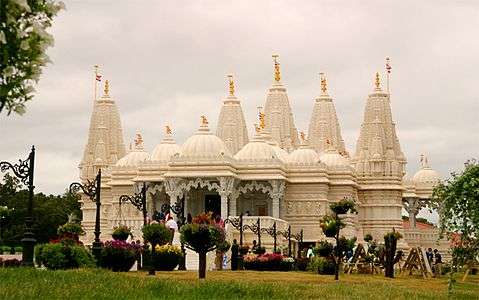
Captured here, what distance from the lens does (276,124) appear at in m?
70.4

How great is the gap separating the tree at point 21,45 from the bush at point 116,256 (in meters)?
16.4

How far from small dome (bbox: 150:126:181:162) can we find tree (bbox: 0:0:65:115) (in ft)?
161

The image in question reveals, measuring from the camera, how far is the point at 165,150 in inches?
2501

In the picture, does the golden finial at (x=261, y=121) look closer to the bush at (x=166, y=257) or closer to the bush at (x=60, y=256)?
the bush at (x=166, y=257)

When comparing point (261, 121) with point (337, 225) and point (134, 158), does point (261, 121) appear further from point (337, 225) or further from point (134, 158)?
point (337, 225)

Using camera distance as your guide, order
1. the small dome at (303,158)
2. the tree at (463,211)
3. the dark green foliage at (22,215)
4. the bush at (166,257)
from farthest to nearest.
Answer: the dark green foliage at (22,215)
the small dome at (303,158)
the bush at (166,257)
the tree at (463,211)

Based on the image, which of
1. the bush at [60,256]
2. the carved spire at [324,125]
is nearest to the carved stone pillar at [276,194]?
the carved spire at [324,125]

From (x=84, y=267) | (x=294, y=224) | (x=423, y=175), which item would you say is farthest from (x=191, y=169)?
(x=84, y=267)

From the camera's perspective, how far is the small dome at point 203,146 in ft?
188

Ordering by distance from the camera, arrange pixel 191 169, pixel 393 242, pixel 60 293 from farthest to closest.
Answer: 1. pixel 191 169
2. pixel 393 242
3. pixel 60 293

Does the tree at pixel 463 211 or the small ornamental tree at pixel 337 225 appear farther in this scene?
the small ornamental tree at pixel 337 225

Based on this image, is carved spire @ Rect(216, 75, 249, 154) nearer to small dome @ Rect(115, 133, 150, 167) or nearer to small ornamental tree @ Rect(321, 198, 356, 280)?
small dome @ Rect(115, 133, 150, 167)

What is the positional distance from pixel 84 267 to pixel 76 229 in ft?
37.5

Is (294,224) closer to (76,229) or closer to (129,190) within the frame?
(129,190)
